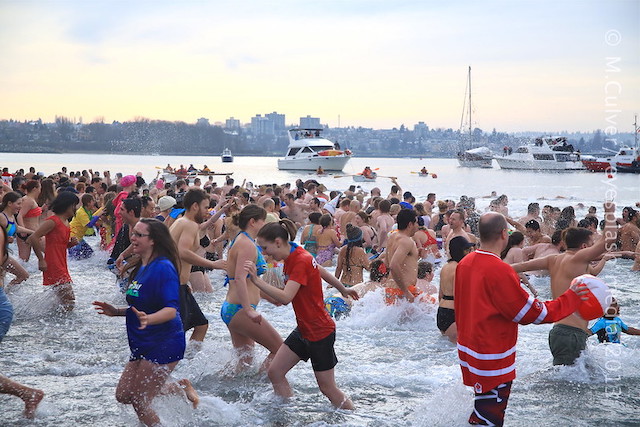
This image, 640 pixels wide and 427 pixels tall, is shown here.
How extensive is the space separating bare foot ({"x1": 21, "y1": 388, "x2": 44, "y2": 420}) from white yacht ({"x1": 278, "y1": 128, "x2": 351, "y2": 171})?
201ft

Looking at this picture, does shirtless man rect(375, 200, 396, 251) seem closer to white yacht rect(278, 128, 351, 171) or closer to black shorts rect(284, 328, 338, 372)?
black shorts rect(284, 328, 338, 372)

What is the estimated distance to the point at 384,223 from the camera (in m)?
13.1

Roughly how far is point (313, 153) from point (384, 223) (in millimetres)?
55677

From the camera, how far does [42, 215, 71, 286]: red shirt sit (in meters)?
8.19

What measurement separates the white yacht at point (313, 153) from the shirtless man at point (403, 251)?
58.0 metres

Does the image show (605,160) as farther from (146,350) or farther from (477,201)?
(146,350)

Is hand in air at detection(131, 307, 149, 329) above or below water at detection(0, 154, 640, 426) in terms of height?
above

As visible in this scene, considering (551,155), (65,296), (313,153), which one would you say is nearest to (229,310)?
(65,296)

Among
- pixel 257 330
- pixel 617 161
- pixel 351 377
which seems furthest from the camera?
pixel 617 161

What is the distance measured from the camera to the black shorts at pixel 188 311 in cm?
622

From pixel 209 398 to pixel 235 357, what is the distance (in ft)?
2.55

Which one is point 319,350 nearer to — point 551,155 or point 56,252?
point 56,252

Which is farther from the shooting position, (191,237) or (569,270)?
(191,237)

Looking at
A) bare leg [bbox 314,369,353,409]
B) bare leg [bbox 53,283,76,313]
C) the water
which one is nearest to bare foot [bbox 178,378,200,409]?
the water
